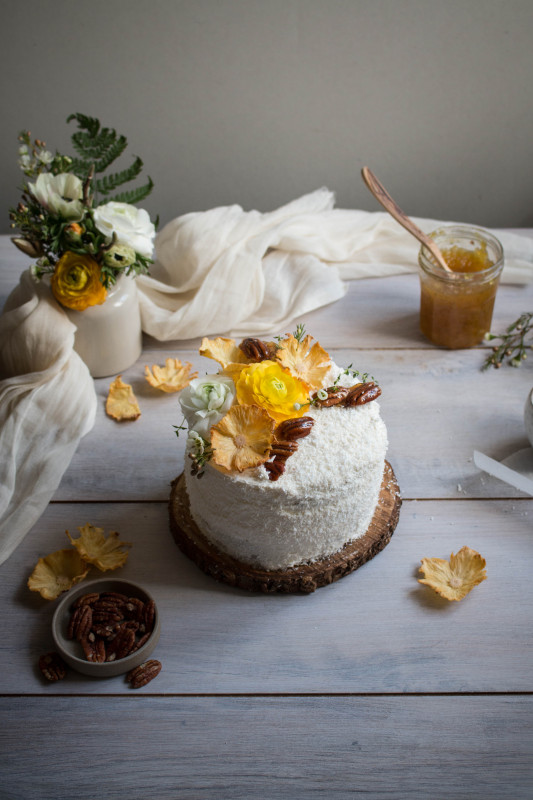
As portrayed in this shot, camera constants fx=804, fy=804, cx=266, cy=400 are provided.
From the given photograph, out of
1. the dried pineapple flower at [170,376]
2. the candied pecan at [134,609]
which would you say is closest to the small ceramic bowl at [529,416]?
the dried pineapple flower at [170,376]

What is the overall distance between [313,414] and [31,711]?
1.89 feet

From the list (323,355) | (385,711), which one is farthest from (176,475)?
(385,711)

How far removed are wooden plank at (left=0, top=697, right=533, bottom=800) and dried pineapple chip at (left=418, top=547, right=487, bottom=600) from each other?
0.57 ft

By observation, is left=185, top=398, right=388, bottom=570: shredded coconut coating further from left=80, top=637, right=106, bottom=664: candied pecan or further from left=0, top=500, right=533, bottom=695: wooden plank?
left=80, top=637, right=106, bottom=664: candied pecan

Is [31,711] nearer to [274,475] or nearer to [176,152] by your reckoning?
[274,475]

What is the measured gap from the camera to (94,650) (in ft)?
3.78

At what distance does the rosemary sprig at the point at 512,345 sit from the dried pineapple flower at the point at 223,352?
2.03 feet

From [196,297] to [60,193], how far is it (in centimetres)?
36

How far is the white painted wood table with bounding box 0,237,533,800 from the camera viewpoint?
105 cm

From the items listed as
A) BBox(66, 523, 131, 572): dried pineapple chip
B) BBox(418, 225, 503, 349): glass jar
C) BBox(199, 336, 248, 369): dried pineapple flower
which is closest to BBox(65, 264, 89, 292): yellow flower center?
BBox(199, 336, 248, 369): dried pineapple flower

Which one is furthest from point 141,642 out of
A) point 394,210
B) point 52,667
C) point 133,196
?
point 394,210

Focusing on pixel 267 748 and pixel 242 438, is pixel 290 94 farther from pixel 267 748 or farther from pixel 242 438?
pixel 267 748

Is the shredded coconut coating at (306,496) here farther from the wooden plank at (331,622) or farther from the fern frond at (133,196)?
the fern frond at (133,196)

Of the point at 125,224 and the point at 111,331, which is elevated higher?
the point at 125,224
